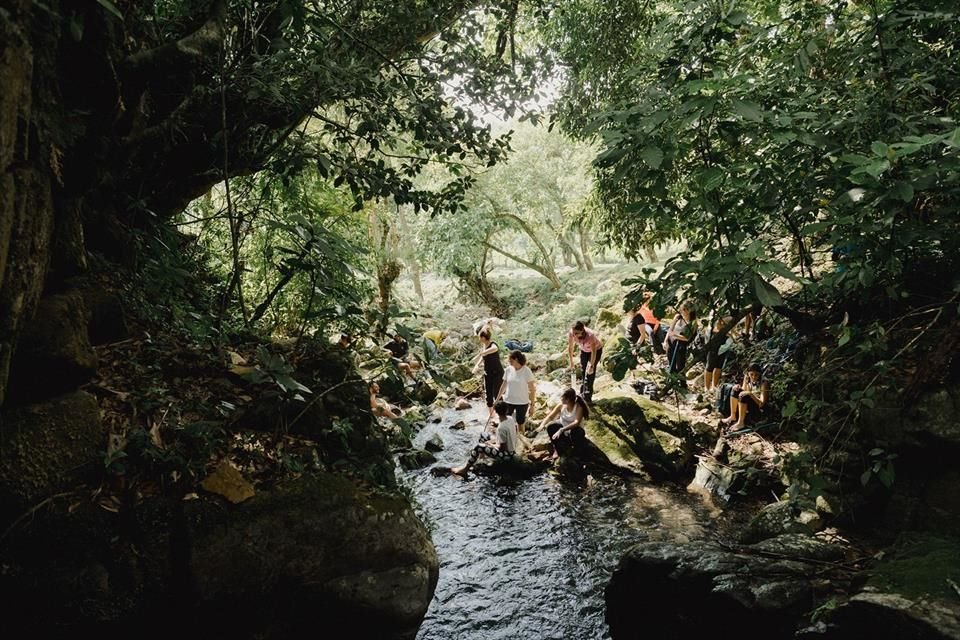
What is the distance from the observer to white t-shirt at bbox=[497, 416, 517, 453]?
8586mm

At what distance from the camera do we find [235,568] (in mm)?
3070

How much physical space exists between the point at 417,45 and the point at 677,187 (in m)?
4.52

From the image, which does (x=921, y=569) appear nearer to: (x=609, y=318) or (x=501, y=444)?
(x=501, y=444)

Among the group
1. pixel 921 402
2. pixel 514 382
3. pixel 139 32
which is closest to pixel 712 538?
pixel 921 402

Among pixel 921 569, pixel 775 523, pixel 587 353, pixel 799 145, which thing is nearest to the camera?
pixel 799 145

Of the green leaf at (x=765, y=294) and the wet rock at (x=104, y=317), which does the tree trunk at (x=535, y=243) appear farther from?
the green leaf at (x=765, y=294)

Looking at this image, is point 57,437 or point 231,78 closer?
point 57,437

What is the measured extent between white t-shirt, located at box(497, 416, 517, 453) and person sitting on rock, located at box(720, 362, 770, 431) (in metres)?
3.47

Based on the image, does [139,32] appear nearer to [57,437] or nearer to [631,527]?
[57,437]

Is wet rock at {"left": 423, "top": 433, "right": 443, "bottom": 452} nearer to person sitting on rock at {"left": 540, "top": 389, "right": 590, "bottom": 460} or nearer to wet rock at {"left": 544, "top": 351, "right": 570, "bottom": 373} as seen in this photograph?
person sitting on rock at {"left": 540, "top": 389, "right": 590, "bottom": 460}

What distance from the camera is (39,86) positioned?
2135 mm

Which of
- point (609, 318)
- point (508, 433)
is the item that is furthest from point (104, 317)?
point (609, 318)

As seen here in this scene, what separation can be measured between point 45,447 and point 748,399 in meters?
8.40

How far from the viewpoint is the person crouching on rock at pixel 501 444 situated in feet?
28.2
